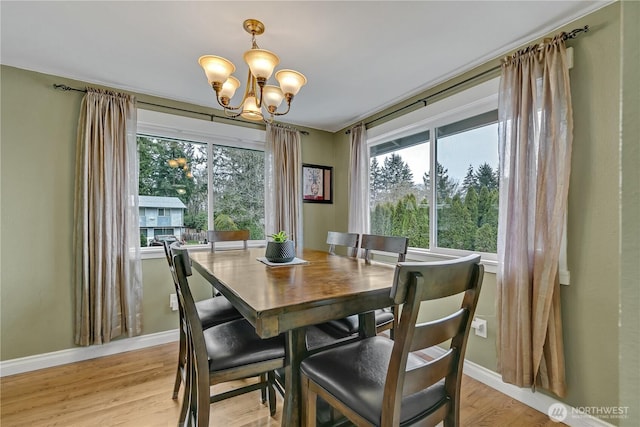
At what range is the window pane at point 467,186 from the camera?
2244 millimetres

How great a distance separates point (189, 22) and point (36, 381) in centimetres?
284

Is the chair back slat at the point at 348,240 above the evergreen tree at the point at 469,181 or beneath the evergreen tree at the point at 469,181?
beneath

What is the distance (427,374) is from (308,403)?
52 centimetres

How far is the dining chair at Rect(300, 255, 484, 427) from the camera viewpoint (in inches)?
33.4

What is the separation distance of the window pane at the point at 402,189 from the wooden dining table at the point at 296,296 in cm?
135

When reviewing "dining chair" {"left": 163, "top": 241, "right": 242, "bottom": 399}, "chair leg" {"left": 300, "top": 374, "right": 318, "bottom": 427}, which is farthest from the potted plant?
"chair leg" {"left": 300, "top": 374, "right": 318, "bottom": 427}

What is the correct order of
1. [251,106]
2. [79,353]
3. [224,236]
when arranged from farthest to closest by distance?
[224,236] → [79,353] → [251,106]

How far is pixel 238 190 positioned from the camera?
339cm

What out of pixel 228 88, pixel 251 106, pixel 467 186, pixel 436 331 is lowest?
pixel 436 331

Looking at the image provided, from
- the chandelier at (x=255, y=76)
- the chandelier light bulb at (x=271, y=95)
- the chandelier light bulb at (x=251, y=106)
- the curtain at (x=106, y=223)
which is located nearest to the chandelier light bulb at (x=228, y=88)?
the chandelier at (x=255, y=76)

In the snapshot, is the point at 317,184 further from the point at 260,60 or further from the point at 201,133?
the point at 260,60

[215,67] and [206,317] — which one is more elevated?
[215,67]

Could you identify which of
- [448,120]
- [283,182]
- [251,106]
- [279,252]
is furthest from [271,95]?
[448,120]

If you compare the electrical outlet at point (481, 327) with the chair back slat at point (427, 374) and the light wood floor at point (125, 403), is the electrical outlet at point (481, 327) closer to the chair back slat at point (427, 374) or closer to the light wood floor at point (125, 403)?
the light wood floor at point (125, 403)
